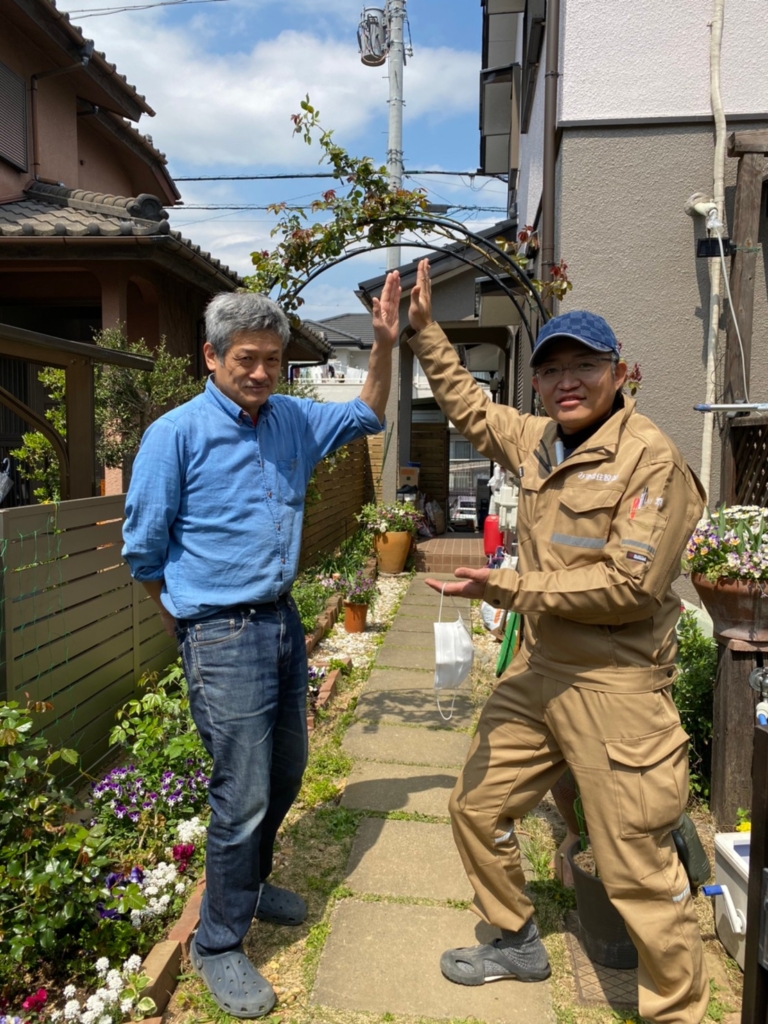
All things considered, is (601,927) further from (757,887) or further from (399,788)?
(399,788)

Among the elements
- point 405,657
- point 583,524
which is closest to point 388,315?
point 583,524

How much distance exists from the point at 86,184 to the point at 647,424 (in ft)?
38.4

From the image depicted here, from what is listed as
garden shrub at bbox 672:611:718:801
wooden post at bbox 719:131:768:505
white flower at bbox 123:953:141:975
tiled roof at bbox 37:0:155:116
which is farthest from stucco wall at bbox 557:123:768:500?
tiled roof at bbox 37:0:155:116

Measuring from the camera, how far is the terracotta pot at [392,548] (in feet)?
30.7

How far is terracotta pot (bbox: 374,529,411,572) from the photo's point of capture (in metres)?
9.37

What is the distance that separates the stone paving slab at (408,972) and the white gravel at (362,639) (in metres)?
2.83

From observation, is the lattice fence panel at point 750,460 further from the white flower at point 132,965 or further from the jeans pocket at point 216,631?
the white flower at point 132,965

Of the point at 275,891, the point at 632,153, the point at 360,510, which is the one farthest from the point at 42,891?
the point at 360,510

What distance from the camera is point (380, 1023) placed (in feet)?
7.51

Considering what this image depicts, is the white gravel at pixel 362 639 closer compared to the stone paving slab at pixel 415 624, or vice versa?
the white gravel at pixel 362 639

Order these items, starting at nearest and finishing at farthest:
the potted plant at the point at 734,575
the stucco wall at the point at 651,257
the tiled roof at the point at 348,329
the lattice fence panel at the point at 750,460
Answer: the potted plant at the point at 734,575 < the lattice fence panel at the point at 750,460 < the stucco wall at the point at 651,257 < the tiled roof at the point at 348,329

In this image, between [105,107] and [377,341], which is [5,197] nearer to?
[105,107]

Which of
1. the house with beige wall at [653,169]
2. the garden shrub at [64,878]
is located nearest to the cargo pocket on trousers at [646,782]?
the garden shrub at [64,878]

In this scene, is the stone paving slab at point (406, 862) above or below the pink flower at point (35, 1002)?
below
